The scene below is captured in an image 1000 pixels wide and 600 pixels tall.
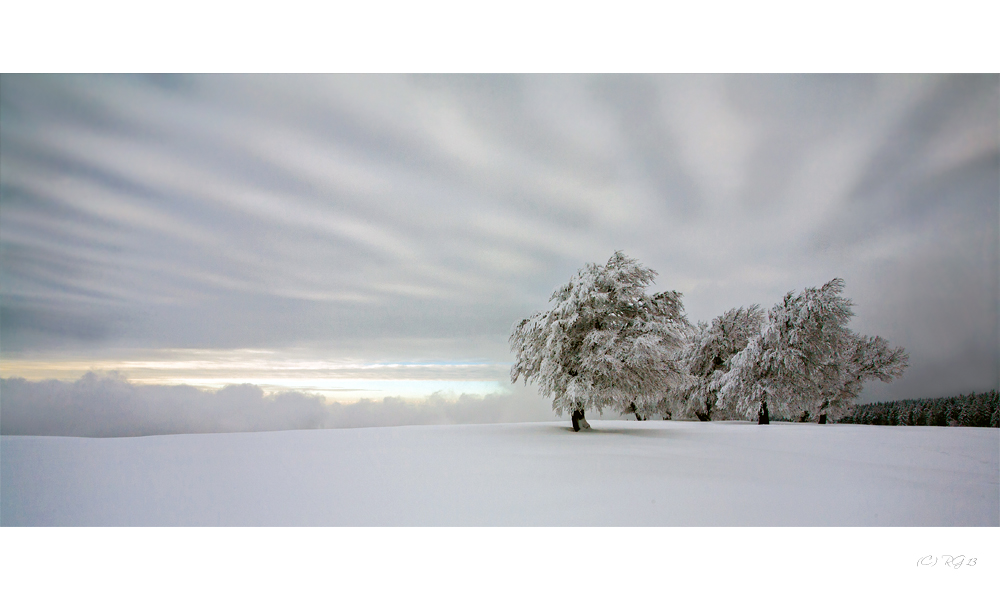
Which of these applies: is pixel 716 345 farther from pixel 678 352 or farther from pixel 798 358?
pixel 678 352

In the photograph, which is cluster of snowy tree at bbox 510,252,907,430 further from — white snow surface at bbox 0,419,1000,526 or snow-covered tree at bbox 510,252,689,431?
white snow surface at bbox 0,419,1000,526

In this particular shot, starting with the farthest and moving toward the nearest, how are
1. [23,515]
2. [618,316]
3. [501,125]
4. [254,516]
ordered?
[618,316]
[501,125]
[23,515]
[254,516]

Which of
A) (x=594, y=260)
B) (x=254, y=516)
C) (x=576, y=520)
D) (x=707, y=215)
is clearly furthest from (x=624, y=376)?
(x=254, y=516)

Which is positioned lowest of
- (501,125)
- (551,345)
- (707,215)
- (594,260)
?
(551,345)

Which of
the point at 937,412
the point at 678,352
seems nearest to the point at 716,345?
the point at 937,412

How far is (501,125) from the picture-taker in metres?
9.63

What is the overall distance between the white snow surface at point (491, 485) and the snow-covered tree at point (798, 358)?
734 centimetres

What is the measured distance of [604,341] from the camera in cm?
1056

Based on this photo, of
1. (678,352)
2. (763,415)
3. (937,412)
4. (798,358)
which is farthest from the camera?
(763,415)

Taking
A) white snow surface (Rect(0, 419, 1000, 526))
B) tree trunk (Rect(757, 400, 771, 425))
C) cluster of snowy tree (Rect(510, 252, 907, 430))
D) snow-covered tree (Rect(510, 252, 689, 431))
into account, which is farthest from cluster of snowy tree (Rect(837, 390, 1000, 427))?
snow-covered tree (Rect(510, 252, 689, 431))

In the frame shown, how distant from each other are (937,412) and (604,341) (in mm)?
16141

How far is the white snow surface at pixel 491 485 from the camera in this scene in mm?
4578
